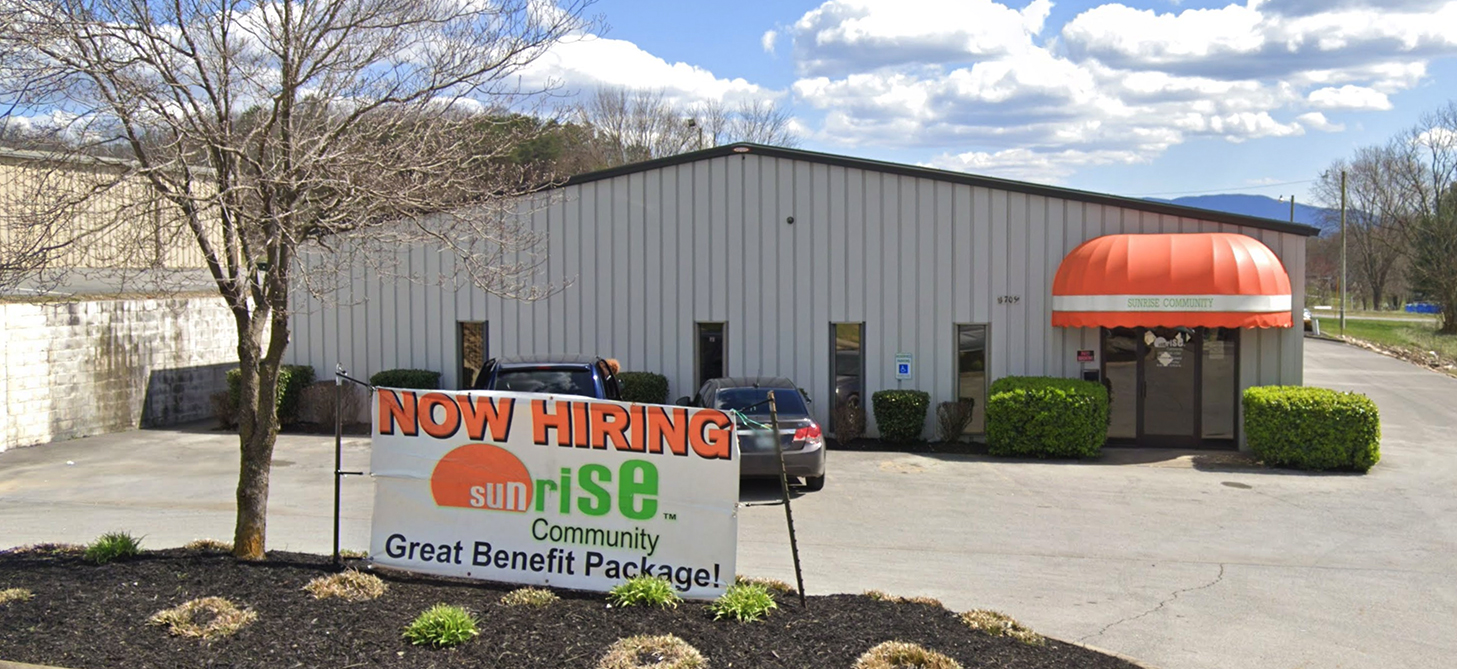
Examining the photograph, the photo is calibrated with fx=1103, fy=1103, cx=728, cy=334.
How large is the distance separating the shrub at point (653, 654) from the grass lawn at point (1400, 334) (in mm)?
40266

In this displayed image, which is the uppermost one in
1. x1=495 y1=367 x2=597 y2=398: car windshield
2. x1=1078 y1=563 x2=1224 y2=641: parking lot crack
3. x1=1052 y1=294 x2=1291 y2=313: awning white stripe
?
x1=1052 y1=294 x2=1291 y2=313: awning white stripe

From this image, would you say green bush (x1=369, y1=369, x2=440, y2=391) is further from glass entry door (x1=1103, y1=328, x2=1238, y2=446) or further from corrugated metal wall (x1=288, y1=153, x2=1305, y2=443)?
glass entry door (x1=1103, y1=328, x2=1238, y2=446)

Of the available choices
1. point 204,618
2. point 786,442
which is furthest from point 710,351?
point 204,618

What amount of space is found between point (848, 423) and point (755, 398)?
3.59 meters

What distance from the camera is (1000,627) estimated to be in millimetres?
6902

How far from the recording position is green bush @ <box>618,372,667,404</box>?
18531mm

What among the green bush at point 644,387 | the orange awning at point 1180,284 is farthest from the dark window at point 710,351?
the orange awning at point 1180,284

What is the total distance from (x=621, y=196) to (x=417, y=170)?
10722 mm

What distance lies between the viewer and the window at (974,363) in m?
17.8

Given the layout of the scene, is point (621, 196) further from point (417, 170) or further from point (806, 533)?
point (417, 170)

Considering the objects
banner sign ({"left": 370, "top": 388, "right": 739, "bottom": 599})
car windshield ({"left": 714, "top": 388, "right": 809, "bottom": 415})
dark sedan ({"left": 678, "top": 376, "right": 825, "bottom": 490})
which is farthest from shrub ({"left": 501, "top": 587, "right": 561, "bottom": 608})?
car windshield ({"left": 714, "top": 388, "right": 809, "bottom": 415})

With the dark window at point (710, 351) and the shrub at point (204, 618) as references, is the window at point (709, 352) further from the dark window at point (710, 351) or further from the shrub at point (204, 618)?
the shrub at point (204, 618)

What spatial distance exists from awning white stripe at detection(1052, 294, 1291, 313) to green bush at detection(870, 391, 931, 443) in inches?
113

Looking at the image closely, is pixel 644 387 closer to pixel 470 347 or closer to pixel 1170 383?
pixel 470 347
